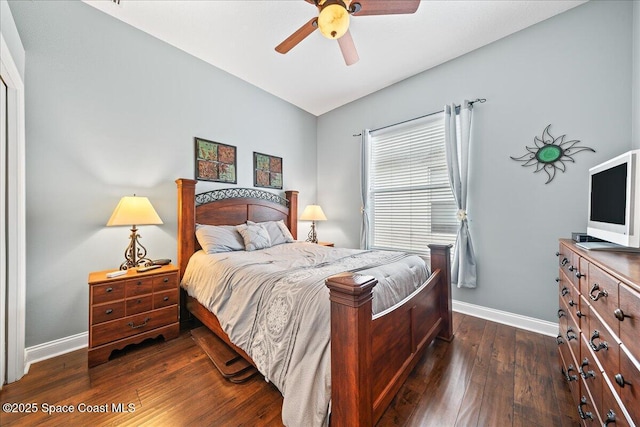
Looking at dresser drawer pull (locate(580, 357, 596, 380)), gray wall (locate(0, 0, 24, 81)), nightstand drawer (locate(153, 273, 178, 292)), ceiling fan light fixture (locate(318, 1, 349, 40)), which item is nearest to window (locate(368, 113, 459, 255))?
dresser drawer pull (locate(580, 357, 596, 380))

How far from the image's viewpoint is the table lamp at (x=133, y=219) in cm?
208

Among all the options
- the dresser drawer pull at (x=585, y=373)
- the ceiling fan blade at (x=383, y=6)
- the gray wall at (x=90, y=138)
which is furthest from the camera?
the gray wall at (x=90, y=138)

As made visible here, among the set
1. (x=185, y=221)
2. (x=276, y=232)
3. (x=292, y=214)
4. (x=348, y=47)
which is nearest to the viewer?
(x=348, y=47)


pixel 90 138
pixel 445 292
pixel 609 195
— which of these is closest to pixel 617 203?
pixel 609 195

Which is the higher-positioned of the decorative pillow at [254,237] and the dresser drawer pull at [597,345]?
the decorative pillow at [254,237]

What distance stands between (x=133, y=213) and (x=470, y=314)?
368cm

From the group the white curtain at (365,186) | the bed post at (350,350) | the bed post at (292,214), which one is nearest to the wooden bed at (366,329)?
the bed post at (350,350)

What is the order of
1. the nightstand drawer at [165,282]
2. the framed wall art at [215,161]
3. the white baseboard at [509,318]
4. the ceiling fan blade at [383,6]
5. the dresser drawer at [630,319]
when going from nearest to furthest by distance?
the dresser drawer at [630,319] < the ceiling fan blade at [383,6] < the nightstand drawer at [165,282] < the white baseboard at [509,318] < the framed wall art at [215,161]

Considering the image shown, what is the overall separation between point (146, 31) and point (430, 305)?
3.92 metres

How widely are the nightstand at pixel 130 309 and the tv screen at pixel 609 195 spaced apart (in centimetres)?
322

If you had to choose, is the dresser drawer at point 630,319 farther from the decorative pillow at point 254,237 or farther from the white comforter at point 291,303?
the decorative pillow at point 254,237

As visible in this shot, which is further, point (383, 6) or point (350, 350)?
point (383, 6)

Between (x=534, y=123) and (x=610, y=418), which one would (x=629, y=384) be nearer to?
(x=610, y=418)

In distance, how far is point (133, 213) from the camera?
2.12 m
